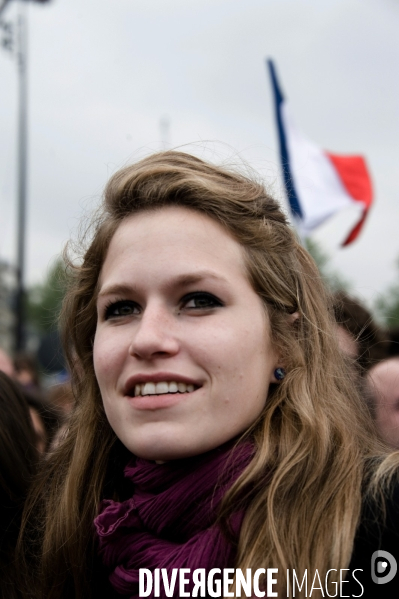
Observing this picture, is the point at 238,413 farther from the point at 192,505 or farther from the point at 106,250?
the point at 106,250

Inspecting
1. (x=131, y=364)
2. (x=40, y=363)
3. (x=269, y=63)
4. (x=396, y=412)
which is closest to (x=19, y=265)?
(x=40, y=363)

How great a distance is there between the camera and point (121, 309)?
210 cm

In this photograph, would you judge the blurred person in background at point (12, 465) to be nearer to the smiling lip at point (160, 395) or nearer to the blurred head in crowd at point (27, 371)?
the smiling lip at point (160, 395)

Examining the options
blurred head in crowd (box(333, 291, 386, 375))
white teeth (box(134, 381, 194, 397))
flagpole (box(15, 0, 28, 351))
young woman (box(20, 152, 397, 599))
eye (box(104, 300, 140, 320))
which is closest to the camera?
young woman (box(20, 152, 397, 599))

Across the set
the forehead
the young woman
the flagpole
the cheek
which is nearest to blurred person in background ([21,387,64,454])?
the young woman

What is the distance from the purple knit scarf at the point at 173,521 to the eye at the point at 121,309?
430 mm

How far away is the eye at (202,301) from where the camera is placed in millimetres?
1968

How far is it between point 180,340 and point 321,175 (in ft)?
19.4

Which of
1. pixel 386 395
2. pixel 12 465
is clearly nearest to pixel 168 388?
pixel 12 465

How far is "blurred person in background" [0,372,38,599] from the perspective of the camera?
2.42m

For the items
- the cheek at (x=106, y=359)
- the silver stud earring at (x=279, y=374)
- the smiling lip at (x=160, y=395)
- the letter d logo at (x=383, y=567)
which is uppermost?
the cheek at (x=106, y=359)

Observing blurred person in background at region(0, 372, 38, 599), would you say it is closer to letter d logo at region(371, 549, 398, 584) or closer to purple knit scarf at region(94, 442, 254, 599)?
purple knit scarf at region(94, 442, 254, 599)

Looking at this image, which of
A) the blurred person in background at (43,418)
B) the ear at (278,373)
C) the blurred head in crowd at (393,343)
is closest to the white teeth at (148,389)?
the ear at (278,373)

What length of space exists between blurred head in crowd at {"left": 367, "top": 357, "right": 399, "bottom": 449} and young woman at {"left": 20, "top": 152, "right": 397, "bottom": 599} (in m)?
0.61
